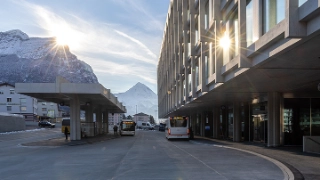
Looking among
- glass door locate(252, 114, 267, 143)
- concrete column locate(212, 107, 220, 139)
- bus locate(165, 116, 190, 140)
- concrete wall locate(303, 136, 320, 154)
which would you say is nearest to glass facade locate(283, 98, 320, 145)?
glass door locate(252, 114, 267, 143)

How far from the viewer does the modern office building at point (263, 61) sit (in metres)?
10.7

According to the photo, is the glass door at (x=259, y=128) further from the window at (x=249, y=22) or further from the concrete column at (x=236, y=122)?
the window at (x=249, y=22)

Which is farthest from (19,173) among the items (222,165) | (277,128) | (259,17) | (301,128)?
(301,128)

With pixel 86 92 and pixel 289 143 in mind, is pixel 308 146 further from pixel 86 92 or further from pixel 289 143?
pixel 86 92

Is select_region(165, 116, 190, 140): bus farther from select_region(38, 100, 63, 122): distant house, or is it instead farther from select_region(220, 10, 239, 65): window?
select_region(38, 100, 63, 122): distant house

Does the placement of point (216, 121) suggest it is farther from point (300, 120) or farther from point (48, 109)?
point (48, 109)

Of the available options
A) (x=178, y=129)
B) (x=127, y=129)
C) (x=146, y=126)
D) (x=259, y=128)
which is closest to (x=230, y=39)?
(x=259, y=128)

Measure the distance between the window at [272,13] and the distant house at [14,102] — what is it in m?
97.9

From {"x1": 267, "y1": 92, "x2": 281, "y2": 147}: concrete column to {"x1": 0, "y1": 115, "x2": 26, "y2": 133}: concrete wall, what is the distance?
46013 mm

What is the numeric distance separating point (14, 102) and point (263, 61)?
103 metres

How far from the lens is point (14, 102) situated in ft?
342

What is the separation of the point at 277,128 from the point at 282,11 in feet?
41.8

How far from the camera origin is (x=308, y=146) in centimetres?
1895

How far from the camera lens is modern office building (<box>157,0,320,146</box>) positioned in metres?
10.7
